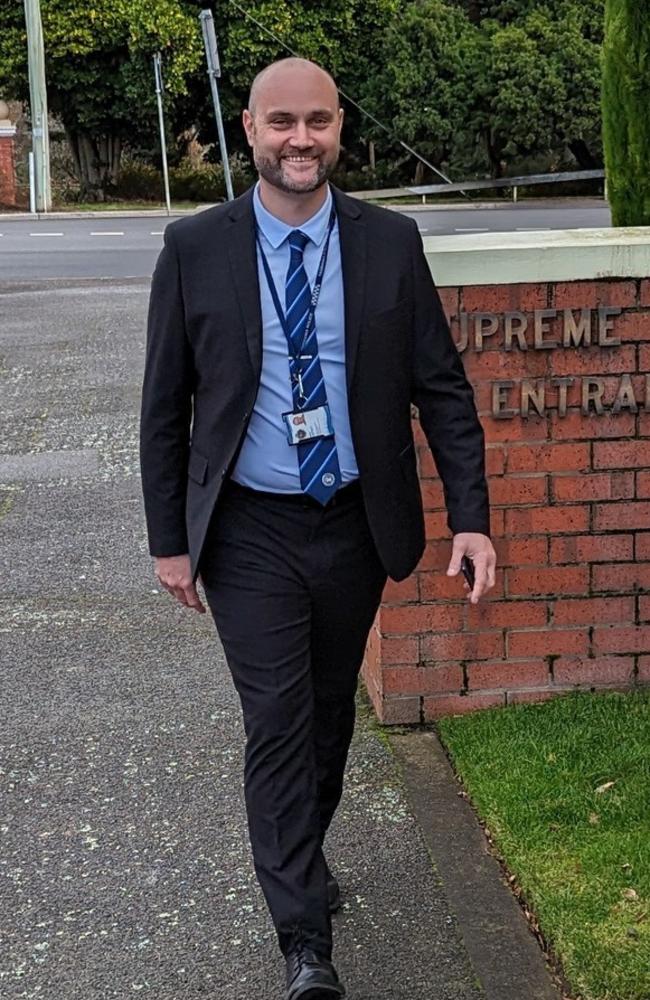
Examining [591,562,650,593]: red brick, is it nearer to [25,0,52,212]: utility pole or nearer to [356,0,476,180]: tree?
[25,0,52,212]: utility pole

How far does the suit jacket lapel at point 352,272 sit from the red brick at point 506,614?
1832 millimetres

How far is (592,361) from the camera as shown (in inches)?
192

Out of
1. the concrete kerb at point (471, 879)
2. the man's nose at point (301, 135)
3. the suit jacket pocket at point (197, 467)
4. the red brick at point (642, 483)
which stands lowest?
the concrete kerb at point (471, 879)

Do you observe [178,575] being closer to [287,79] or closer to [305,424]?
[305,424]

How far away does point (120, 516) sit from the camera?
783 centimetres

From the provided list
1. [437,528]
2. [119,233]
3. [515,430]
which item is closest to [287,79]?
[515,430]

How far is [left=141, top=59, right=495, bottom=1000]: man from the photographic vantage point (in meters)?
3.29

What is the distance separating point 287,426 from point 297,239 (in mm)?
407

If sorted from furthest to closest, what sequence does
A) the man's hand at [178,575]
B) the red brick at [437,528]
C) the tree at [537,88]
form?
the tree at [537,88], the red brick at [437,528], the man's hand at [178,575]

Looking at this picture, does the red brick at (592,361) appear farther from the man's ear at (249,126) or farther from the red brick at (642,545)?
the man's ear at (249,126)

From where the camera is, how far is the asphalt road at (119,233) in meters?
19.8

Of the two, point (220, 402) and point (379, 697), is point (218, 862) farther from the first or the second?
point (220, 402)

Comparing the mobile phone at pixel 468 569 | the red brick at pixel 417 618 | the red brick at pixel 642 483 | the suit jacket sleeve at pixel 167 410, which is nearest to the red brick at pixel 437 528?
the red brick at pixel 417 618

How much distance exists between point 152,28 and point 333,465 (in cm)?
3532
